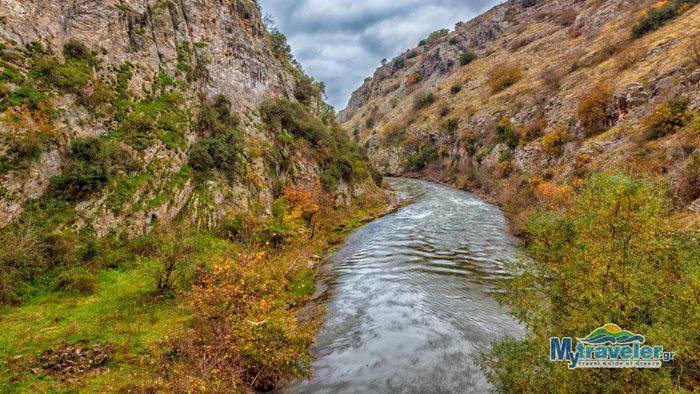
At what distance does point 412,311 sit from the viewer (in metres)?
18.9

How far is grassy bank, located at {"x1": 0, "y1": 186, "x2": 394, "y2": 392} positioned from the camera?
10.5 m

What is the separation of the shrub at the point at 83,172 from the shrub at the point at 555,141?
51029 mm

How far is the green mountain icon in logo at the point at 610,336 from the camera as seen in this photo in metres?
8.21

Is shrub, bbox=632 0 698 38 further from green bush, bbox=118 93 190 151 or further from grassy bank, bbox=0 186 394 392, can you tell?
green bush, bbox=118 93 190 151

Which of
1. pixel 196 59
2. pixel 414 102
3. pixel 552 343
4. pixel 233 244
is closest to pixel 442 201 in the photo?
pixel 233 244

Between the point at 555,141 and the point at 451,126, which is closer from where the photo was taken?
the point at 555,141

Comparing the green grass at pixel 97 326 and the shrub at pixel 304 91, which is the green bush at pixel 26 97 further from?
the shrub at pixel 304 91

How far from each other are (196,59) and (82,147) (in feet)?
67.0

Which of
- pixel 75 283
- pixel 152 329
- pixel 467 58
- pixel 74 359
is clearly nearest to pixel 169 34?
pixel 75 283

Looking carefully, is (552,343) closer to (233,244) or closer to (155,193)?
(233,244)

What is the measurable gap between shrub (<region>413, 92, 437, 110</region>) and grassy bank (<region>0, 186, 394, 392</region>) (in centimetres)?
9740

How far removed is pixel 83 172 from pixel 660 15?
254 ft

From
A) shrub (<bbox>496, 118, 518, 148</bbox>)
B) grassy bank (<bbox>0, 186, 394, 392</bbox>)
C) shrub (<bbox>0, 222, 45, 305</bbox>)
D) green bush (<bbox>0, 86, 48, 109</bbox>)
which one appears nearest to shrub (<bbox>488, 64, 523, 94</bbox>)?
shrub (<bbox>496, 118, 518, 148</bbox>)

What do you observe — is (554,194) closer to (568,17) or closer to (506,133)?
(506,133)
